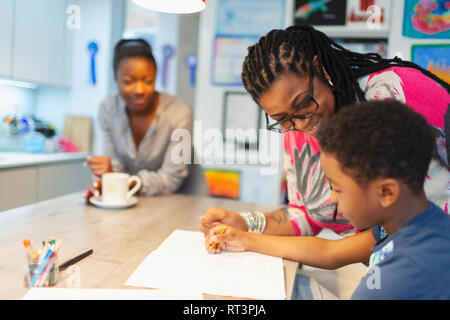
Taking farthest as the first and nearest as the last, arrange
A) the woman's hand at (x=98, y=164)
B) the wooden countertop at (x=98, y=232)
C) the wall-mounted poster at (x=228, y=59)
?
the wall-mounted poster at (x=228, y=59) → the woman's hand at (x=98, y=164) → the wooden countertop at (x=98, y=232)

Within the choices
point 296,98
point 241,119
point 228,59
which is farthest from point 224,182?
point 296,98

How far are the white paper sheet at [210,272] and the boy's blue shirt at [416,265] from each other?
6.4 inches

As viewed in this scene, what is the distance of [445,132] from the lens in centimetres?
80

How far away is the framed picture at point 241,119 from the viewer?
8.84 feet

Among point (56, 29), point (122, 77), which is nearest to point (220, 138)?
point (122, 77)

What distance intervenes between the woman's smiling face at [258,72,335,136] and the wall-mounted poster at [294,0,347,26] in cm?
177

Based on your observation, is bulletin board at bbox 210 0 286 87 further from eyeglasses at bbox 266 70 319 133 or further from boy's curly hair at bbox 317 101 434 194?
boy's curly hair at bbox 317 101 434 194

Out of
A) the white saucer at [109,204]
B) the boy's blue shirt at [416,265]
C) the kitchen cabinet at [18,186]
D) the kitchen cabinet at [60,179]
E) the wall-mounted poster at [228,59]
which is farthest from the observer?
the wall-mounted poster at [228,59]

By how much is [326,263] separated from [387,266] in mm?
263

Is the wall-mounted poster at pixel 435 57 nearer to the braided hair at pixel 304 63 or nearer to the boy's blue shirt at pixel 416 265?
the braided hair at pixel 304 63

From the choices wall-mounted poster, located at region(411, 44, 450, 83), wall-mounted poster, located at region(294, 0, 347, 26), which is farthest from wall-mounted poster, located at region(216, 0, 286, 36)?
wall-mounted poster, located at region(411, 44, 450, 83)

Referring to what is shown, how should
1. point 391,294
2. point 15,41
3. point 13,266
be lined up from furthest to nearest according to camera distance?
point 15,41 → point 13,266 → point 391,294

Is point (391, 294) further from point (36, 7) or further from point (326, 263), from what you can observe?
point (36, 7)

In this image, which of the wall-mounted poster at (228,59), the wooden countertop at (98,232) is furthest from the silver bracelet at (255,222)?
the wall-mounted poster at (228,59)
